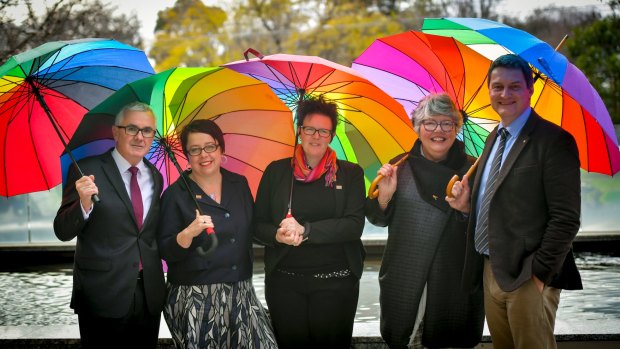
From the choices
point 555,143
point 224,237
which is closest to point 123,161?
point 224,237

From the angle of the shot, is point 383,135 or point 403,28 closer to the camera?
point 383,135

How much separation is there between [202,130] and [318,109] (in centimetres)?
68

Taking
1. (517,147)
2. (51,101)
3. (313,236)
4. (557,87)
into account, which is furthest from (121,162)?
(557,87)

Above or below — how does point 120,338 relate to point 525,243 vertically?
below

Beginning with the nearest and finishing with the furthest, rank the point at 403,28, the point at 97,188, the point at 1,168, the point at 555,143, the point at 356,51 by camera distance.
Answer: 1. the point at 555,143
2. the point at 97,188
3. the point at 1,168
4. the point at 356,51
5. the point at 403,28

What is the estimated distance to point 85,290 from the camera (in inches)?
165

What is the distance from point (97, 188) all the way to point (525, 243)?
224 centimetres

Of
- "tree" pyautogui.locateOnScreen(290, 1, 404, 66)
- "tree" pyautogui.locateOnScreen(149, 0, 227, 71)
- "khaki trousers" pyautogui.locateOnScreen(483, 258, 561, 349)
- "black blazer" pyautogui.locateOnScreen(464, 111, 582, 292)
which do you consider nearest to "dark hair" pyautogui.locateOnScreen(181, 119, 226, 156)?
"black blazer" pyautogui.locateOnScreen(464, 111, 582, 292)

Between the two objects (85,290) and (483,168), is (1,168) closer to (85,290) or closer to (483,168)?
(85,290)

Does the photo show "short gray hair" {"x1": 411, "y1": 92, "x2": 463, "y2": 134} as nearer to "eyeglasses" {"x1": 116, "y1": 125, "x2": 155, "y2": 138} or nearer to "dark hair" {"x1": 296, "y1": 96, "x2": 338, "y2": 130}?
"dark hair" {"x1": 296, "y1": 96, "x2": 338, "y2": 130}

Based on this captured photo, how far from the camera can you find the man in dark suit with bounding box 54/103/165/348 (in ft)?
13.7

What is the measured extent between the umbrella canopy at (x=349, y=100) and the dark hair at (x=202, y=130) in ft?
1.23

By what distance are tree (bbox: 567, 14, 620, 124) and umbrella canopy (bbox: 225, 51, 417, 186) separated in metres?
15.3

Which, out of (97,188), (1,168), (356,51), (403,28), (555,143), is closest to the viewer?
(555,143)
